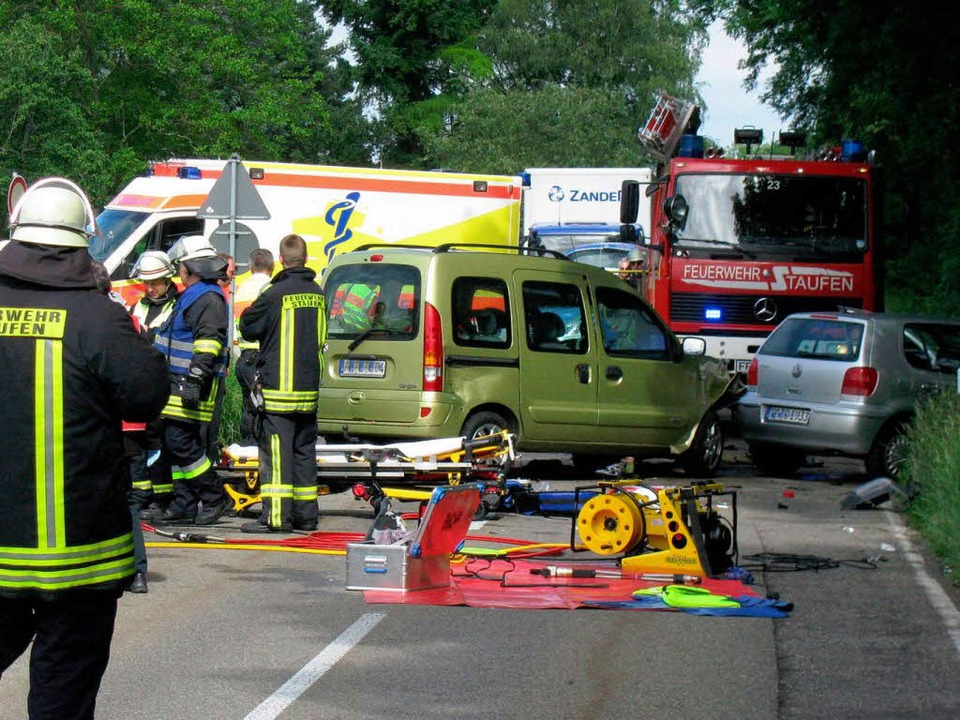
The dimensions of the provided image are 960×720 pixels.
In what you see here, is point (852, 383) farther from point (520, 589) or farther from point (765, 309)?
point (520, 589)

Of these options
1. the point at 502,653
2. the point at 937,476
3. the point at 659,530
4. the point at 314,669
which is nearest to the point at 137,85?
the point at 937,476

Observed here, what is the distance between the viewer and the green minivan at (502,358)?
519 inches

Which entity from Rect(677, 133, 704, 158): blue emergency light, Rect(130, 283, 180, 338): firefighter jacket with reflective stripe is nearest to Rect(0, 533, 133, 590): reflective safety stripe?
Rect(130, 283, 180, 338): firefighter jacket with reflective stripe

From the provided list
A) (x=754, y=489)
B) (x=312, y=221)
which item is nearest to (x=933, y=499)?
(x=754, y=489)

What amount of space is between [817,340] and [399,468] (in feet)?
17.9

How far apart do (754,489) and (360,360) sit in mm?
3919

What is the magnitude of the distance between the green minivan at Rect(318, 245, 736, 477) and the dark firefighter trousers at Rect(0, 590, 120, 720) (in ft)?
28.5

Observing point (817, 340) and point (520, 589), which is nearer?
point (520, 589)

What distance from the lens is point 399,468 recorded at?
38.3ft

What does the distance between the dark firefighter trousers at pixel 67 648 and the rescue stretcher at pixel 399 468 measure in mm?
6916

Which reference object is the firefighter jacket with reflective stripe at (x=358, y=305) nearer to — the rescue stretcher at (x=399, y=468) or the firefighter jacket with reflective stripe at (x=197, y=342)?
the rescue stretcher at (x=399, y=468)

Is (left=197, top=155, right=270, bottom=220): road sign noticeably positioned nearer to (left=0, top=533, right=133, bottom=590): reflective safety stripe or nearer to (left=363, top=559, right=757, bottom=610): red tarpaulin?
(left=363, top=559, right=757, bottom=610): red tarpaulin

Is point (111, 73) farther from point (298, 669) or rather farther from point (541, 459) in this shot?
point (298, 669)

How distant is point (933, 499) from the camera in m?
11.3
